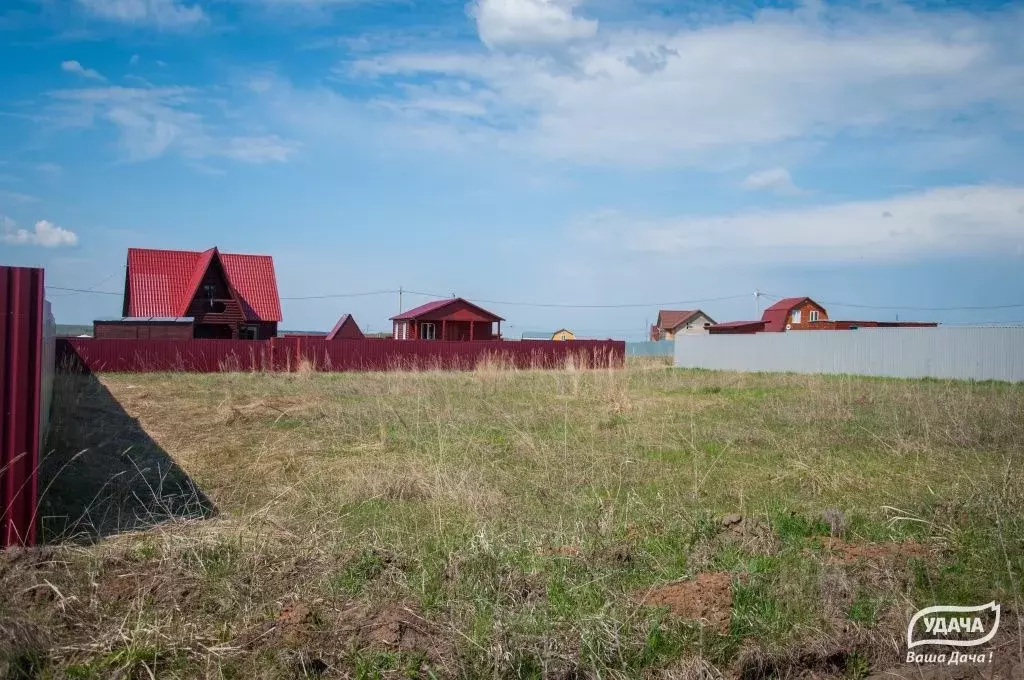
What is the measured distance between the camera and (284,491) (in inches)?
240

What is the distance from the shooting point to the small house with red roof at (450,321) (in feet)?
132

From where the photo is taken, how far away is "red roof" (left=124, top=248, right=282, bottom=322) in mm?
32594

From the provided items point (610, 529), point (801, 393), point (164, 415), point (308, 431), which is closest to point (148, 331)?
point (164, 415)

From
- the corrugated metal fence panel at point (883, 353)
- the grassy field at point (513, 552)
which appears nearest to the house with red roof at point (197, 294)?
the corrugated metal fence panel at point (883, 353)

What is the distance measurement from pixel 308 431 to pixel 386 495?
4.00 m

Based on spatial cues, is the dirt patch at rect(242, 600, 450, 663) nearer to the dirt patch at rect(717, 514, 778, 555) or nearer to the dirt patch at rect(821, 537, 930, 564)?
the dirt patch at rect(717, 514, 778, 555)

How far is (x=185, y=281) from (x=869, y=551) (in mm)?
33902

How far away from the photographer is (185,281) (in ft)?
111

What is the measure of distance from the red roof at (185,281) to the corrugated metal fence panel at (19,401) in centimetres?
2915

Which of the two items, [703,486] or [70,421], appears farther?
[70,421]

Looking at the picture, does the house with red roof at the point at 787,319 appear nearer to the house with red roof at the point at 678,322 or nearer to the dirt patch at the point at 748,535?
the house with red roof at the point at 678,322

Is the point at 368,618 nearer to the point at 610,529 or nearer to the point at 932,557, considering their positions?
the point at 610,529

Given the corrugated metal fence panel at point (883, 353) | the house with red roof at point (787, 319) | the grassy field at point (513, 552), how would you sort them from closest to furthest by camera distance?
the grassy field at point (513, 552) → the corrugated metal fence panel at point (883, 353) → the house with red roof at point (787, 319)

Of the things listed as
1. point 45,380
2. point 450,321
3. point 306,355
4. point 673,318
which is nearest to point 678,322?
point 673,318
